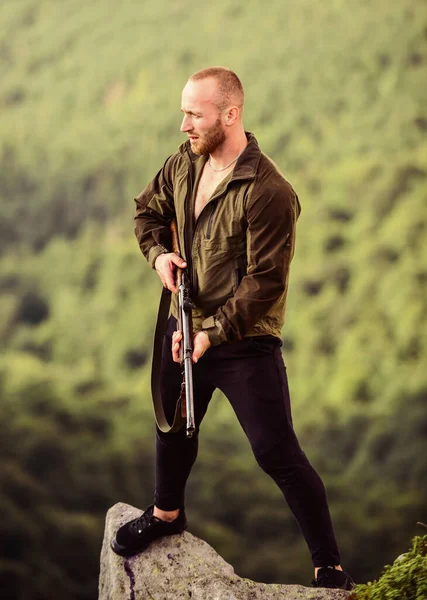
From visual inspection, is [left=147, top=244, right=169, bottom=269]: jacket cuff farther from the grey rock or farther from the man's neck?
the grey rock

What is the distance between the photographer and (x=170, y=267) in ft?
9.42

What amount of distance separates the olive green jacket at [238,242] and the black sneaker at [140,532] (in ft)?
2.16

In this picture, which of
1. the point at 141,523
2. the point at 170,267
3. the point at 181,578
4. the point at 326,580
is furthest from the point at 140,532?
the point at 170,267

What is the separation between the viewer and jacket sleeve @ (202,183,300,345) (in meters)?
2.63

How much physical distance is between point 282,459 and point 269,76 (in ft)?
18.2

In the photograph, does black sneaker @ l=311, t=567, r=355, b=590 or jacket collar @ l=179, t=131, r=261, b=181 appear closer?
jacket collar @ l=179, t=131, r=261, b=181

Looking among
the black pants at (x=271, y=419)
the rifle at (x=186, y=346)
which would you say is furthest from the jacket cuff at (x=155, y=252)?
the black pants at (x=271, y=419)

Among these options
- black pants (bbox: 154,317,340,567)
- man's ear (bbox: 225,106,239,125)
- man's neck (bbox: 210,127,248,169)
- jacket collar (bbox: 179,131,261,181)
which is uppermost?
man's ear (bbox: 225,106,239,125)

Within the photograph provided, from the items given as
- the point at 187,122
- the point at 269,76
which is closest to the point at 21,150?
the point at 269,76

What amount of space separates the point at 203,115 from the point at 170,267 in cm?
44

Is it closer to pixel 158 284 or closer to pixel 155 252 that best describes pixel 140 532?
pixel 155 252

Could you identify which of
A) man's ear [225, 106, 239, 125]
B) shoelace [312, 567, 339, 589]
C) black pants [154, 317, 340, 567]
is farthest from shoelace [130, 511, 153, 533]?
man's ear [225, 106, 239, 125]

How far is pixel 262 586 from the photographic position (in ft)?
9.64

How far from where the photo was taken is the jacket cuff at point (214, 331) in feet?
8.83
